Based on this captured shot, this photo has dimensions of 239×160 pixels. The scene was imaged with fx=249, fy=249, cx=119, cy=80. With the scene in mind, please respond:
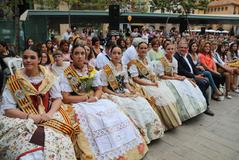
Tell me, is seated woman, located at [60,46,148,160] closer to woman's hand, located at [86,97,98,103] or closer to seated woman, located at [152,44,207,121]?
woman's hand, located at [86,97,98,103]

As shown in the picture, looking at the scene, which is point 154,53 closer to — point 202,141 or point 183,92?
point 183,92

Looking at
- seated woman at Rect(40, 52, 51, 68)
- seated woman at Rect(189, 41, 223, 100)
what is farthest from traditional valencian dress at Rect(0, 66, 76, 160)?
seated woman at Rect(189, 41, 223, 100)

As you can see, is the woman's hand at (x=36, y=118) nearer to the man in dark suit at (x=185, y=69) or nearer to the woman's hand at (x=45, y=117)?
the woman's hand at (x=45, y=117)

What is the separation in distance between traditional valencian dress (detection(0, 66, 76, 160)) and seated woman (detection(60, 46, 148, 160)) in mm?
228

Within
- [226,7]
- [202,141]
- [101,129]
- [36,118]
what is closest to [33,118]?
[36,118]

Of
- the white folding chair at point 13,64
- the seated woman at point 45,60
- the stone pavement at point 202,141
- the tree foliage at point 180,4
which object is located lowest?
the stone pavement at point 202,141

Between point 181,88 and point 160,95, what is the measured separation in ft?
2.03

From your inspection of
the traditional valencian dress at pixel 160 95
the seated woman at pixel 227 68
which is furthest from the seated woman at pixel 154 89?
the seated woman at pixel 227 68

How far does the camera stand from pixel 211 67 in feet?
18.5

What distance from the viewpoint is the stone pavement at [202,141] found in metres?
3.14

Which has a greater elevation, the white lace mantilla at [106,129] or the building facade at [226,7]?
the building facade at [226,7]

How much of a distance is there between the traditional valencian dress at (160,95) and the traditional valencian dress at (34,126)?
150cm

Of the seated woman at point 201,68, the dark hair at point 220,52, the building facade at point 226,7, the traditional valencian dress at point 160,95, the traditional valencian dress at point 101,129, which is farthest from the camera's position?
the building facade at point 226,7

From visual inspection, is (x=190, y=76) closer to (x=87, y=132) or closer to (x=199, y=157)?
(x=199, y=157)
